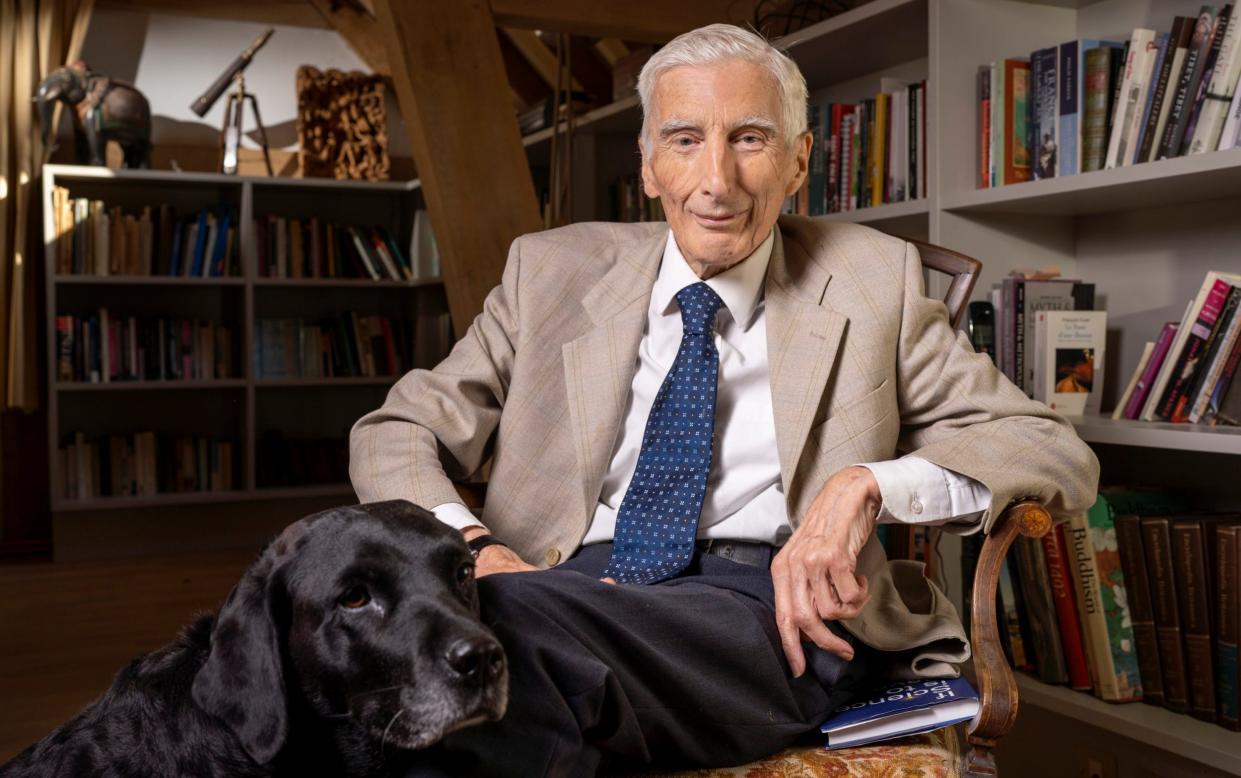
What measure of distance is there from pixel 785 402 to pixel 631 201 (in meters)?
2.50

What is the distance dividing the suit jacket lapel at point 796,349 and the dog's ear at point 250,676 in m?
0.73

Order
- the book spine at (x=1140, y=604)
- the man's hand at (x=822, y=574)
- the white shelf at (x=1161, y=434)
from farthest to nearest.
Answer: the book spine at (x=1140, y=604)
the white shelf at (x=1161, y=434)
the man's hand at (x=822, y=574)

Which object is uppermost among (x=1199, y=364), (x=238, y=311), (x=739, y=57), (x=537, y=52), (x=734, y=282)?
(x=537, y=52)

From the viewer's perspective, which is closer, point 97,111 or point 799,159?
point 799,159

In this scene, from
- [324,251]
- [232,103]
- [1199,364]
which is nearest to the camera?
[1199,364]

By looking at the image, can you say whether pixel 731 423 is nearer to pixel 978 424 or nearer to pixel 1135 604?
pixel 978 424

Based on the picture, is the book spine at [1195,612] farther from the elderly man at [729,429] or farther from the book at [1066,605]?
the elderly man at [729,429]

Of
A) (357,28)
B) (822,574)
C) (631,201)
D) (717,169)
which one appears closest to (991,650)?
(822,574)

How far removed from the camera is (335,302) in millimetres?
5684

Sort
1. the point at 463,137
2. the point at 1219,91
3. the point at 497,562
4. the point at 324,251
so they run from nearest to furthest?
the point at 497,562 → the point at 1219,91 → the point at 463,137 → the point at 324,251

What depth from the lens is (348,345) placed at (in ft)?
18.0

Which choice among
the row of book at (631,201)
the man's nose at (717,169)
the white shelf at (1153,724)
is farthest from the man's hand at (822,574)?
the row of book at (631,201)

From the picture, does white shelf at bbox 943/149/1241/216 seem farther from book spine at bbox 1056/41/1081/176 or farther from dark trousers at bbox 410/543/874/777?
dark trousers at bbox 410/543/874/777

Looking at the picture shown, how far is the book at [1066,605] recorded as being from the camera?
7.22ft
